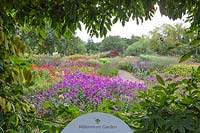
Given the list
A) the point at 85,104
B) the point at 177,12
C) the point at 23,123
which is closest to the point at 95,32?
the point at 177,12

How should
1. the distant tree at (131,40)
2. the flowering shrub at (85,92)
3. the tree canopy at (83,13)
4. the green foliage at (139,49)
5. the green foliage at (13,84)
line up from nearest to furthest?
the green foliage at (13,84) < the tree canopy at (83,13) < the flowering shrub at (85,92) < the green foliage at (139,49) < the distant tree at (131,40)

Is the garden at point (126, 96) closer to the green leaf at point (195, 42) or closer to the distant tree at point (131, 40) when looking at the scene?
the green leaf at point (195, 42)

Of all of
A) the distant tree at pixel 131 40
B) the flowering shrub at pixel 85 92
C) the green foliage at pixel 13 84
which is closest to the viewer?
the green foliage at pixel 13 84

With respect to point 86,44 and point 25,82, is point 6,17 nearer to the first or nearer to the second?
point 25,82

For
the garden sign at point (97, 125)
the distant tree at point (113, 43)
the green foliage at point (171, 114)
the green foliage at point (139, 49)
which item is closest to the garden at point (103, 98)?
the green foliage at point (171, 114)

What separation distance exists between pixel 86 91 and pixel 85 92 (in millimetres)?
24

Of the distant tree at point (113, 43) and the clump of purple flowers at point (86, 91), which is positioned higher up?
the distant tree at point (113, 43)

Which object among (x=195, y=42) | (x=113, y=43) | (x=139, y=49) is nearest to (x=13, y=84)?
(x=195, y=42)

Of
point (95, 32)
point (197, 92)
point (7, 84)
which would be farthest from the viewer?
point (95, 32)

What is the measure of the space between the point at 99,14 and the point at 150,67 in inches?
400

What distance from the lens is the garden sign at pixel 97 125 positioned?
4.42 feet

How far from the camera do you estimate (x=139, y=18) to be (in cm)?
188

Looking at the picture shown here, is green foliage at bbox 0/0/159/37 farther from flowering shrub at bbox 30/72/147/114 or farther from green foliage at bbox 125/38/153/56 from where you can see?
green foliage at bbox 125/38/153/56

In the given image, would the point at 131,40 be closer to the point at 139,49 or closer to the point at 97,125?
the point at 139,49
